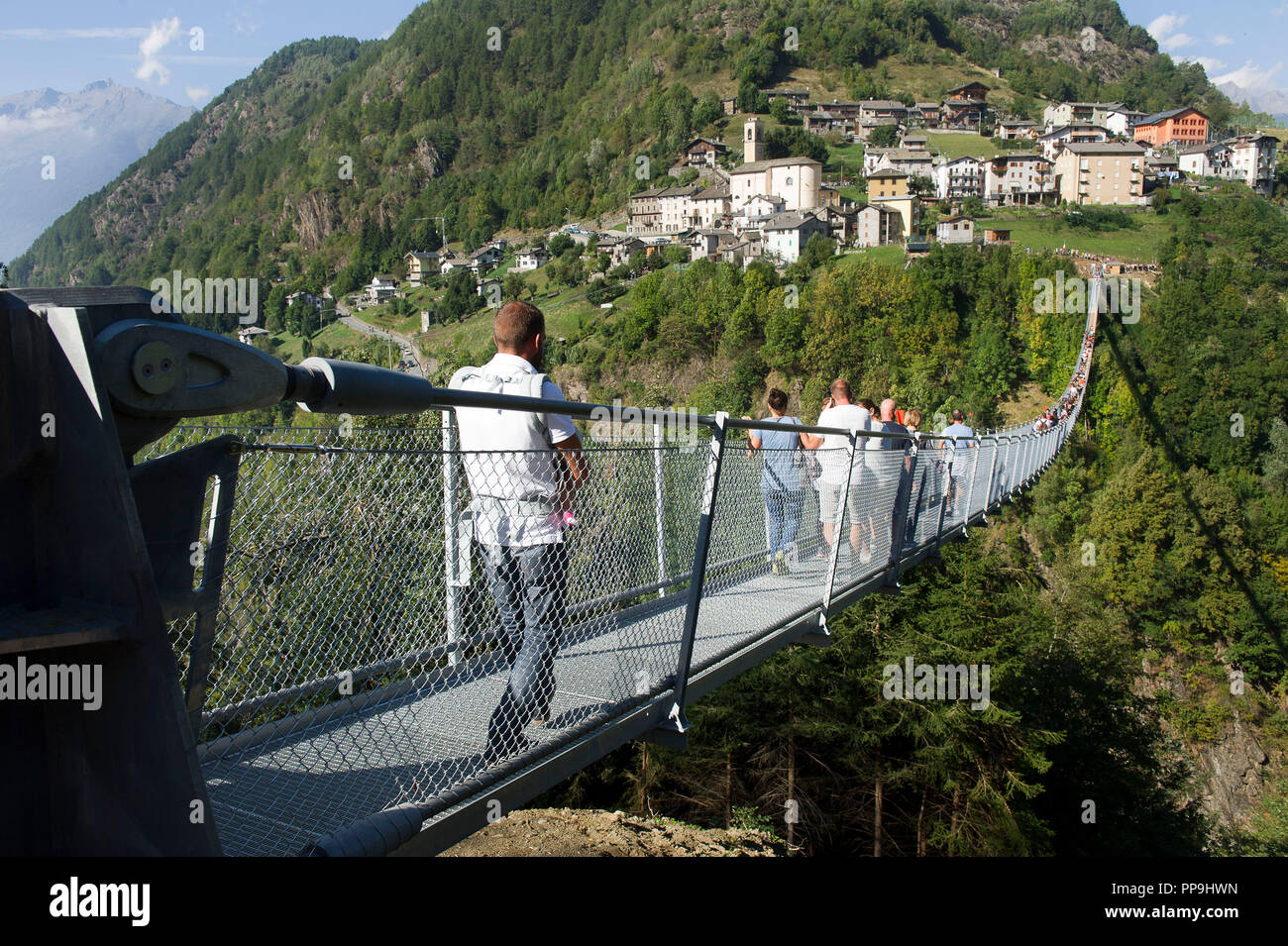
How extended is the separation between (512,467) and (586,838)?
9012 millimetres

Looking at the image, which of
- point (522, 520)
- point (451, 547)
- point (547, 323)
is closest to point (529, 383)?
point (522, 520)

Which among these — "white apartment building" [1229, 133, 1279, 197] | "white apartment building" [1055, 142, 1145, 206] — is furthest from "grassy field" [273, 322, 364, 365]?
"white apartment building" [1229, 133, 1279, 197]

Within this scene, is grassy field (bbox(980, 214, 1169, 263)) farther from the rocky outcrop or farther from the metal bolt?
the rocky outcrop

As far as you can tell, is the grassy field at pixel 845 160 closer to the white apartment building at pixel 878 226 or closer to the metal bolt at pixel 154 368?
the white apartment building at pixel 878 226

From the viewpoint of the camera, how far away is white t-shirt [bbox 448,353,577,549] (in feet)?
7.67

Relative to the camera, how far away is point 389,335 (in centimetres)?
8381

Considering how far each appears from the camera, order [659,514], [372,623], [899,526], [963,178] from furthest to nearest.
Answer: [963,178] < [899,526] < [659,514] < [372,623]

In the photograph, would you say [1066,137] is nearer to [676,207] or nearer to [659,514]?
[676,207]

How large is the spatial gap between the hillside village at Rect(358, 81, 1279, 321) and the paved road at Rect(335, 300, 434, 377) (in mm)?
6524

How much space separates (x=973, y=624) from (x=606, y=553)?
1351 cm

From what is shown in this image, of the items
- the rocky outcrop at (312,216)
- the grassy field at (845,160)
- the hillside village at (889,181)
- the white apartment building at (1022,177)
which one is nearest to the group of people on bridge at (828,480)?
the hillside village at (889,181)

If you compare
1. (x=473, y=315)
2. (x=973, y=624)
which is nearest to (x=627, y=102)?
(x=473, y=315)

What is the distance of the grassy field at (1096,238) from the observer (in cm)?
7106
